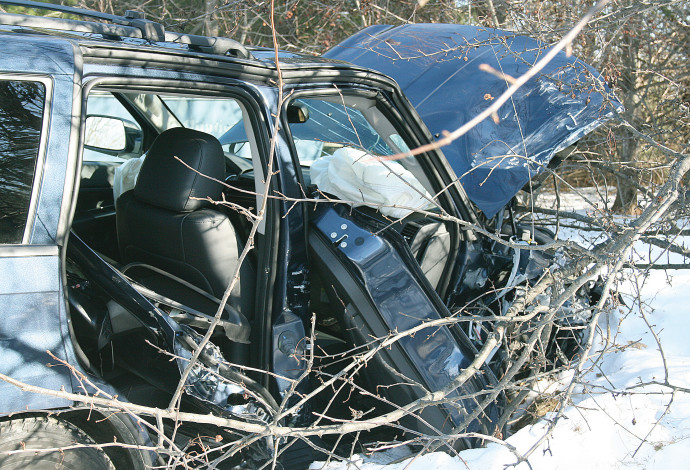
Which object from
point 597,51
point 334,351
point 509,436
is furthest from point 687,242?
point 334,351

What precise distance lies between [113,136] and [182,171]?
1.79 m

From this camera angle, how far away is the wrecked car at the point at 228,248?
189 centimetres

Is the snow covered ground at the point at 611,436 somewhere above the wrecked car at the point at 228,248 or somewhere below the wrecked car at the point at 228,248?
below

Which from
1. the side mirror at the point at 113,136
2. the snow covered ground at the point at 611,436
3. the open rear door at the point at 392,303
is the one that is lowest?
the snow covered ground at the point at 611,436

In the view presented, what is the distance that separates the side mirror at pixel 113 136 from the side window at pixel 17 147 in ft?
7.02

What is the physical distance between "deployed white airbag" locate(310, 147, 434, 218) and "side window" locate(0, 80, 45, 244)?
→ 1218 mm

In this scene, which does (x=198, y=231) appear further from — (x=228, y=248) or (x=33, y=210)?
(x=33, y=210)

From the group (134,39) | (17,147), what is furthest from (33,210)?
(134,39)

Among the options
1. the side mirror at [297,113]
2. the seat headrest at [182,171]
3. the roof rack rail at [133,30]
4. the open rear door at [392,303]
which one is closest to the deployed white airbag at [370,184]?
the open rear door at [392,303]

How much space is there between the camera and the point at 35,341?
6.07 ft

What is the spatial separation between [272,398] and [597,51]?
464 centimetres

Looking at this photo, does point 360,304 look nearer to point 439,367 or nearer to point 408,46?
point 439,367

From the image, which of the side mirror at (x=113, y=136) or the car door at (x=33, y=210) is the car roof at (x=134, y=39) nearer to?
the car door at (x=33, y=210)

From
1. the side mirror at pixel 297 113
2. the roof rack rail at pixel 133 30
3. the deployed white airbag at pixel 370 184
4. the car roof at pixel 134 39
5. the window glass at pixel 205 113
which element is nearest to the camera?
the car roof at pixel 134 39
